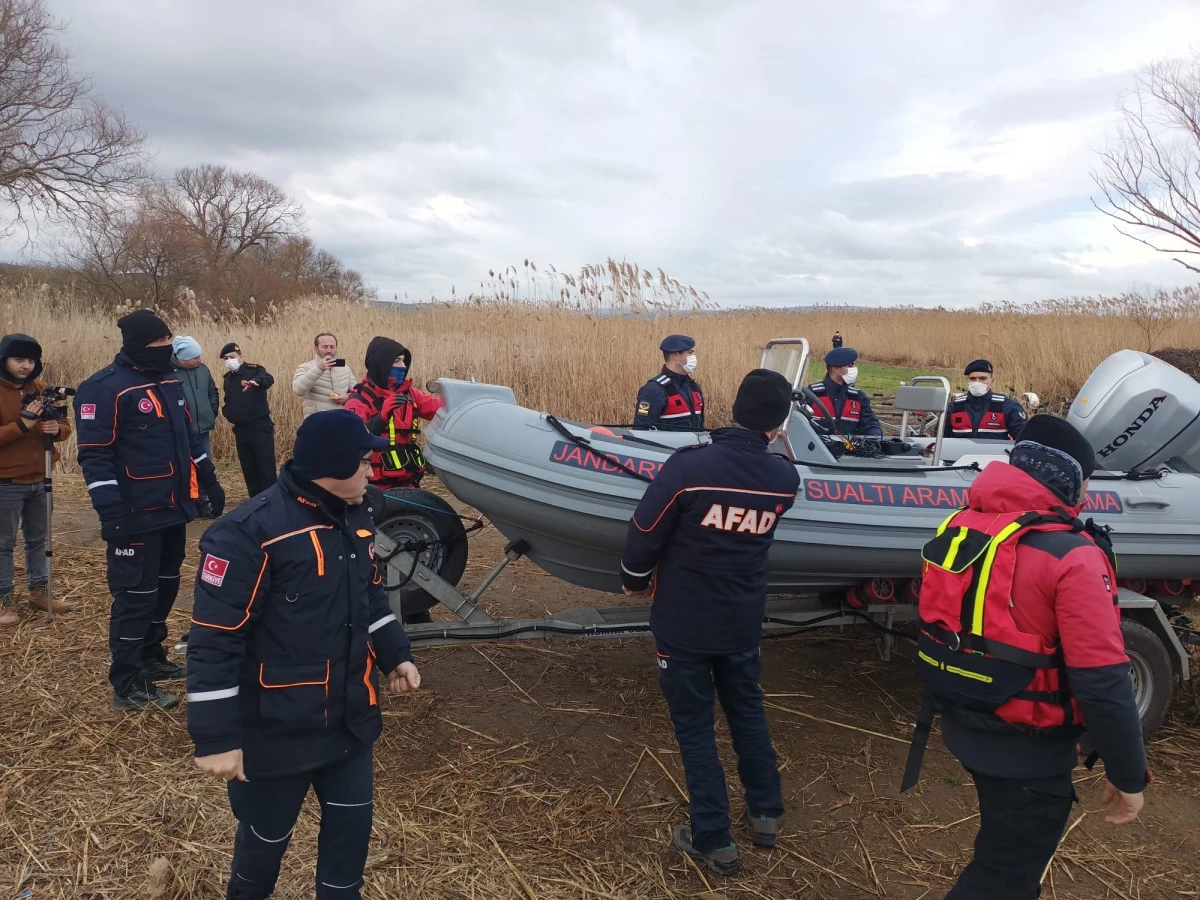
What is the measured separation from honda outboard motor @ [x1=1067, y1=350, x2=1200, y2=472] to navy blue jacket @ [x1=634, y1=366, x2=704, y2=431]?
2224 millimetres

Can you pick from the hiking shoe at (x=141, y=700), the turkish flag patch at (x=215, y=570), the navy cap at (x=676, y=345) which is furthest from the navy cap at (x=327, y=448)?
the navy cap at (x=676, y=345)

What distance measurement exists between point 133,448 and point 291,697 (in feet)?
6.43

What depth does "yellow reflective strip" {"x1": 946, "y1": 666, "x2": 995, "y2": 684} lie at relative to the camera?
1651mm

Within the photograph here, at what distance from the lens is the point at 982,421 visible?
548 cm

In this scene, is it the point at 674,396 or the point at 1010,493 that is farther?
the point at 674,396

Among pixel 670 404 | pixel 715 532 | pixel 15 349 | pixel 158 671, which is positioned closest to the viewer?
pixel 715 532

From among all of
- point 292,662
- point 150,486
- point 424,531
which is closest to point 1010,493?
point 292,662

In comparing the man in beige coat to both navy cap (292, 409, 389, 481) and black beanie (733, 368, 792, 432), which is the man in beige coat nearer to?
black beanie (733, 368, 792, 432)

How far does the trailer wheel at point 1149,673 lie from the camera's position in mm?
2906

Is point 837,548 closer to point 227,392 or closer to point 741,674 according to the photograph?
point 741,674

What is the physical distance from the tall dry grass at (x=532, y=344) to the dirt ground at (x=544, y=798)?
4588mm

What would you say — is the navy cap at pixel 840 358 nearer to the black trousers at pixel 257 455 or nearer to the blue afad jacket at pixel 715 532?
the blue afad jacket at pixel 715 532

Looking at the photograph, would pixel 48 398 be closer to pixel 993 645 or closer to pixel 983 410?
pixel 993 645

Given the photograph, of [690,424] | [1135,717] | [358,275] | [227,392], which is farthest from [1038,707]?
[358,275]
